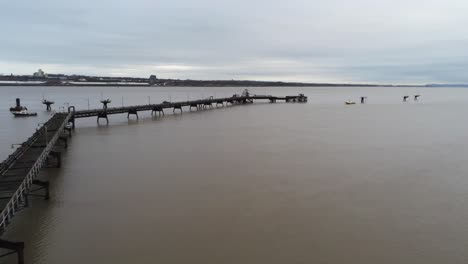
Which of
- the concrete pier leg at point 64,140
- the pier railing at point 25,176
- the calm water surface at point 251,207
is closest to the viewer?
the pier railing at point 25,176

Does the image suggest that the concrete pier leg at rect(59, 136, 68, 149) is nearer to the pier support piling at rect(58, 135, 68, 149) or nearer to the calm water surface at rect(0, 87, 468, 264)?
the pier support piling at rect(58, 135, 68, 149)

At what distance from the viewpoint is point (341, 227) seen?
34.8 ft

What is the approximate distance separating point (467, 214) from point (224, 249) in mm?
7816

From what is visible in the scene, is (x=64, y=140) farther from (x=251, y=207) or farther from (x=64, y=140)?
(x=251, y=207)

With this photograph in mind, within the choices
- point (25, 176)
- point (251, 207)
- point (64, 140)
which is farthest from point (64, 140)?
point (251, 207)

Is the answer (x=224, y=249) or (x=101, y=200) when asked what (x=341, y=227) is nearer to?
(x=224, y=249)

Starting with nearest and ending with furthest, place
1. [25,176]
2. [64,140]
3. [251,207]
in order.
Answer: [25,176] → [251,207] → [64,140]

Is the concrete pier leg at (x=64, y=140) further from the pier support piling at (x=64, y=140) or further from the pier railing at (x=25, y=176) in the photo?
the pier railing at (x=25, y=176)

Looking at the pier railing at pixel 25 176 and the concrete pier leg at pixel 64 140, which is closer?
the pier railing at pixel 25 176

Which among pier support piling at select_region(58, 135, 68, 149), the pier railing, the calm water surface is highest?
the pier railing

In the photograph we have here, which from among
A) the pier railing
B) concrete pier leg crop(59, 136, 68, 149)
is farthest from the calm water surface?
concrete pier leg crop(59, 136, 68, 149)

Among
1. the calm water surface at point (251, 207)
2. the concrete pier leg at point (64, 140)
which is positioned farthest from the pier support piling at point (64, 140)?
the calm water surface at point (251, 207)

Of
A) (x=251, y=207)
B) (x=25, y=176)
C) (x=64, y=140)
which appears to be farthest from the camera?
(x=64, y=140)

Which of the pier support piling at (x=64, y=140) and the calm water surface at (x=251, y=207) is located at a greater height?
the pier support piling at (x=64, y=140)
